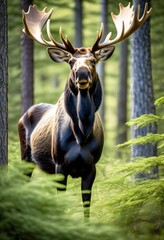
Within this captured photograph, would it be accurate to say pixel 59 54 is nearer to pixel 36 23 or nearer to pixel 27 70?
pixel 36 23

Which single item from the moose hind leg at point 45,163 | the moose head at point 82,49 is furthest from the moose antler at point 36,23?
the moose hind leg at point 45,163

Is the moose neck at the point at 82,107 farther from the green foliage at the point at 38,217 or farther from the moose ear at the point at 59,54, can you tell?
the green foliage at the point at 38,217

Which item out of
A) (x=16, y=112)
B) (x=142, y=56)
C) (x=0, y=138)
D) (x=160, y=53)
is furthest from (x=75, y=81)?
(x=16, y=112)

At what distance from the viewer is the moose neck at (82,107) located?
319 inches

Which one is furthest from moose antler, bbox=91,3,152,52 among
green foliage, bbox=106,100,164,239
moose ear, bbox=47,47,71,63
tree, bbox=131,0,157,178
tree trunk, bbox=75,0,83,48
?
tree trunk, bbox=75,0,83,48

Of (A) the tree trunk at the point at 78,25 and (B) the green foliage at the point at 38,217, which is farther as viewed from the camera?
(A) the tree trunk at the point at 78,25

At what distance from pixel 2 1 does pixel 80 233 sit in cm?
410

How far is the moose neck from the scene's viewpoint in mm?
8109

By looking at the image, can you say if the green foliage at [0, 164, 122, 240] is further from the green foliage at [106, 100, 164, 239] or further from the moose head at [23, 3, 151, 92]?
the moose head at [23, 3, 151, 92]

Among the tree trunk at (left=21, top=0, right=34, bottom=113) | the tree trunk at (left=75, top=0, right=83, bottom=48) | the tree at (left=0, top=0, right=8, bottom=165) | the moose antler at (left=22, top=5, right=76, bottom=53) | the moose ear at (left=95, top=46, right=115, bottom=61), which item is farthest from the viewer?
the tree trunk at (left=75, top=0, right=83, bottom=48)

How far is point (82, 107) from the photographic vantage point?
8117 millimetres

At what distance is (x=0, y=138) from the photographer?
7.57 metres

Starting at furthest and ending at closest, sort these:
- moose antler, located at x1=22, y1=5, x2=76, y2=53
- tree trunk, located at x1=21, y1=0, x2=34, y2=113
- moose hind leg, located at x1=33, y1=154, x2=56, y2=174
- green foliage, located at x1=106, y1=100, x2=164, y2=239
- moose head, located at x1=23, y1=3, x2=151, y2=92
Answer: tree trunk, located at x1=21, y1=0, x2=34, y2=113 < moose hind leg, located at x1=33, y1=154, x2=56, y2=174 < moose antler, located at x1=22, y1=5, x2=76, y2=53 < moose head, located at x1=23, y1=3, x2=151, y2=92 < green foliage, located at x1=106, y1=100, x2=164, y2=239

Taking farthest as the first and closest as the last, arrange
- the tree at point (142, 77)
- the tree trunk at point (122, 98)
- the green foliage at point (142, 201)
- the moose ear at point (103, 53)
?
the tree trunk at point (122, 98)
the tree at point (142, 77)
the moose ear at point (103, 53)
the green foliage at point (142, 201)
